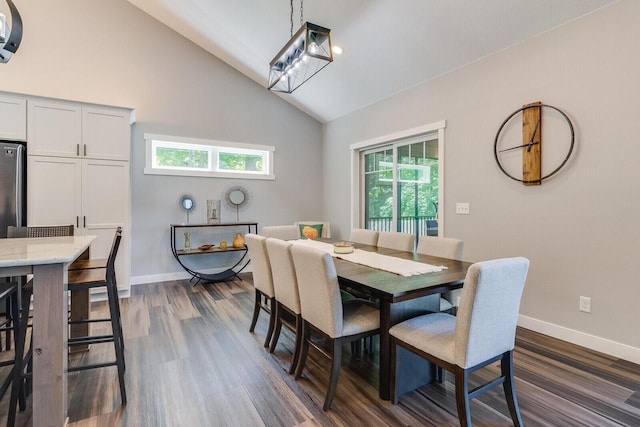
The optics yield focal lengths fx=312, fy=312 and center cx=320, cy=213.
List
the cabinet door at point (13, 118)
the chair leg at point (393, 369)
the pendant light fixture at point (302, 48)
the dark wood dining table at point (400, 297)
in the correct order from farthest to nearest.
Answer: the cabinet door at point (13, 118), the pendant light fixture at point (302, 48), the chair leg at point (393, 369), the dark wood dining table at point (400, 297)

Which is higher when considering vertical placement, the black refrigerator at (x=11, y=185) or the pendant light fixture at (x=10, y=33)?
the pendant light fixture at (x=10, y=33)

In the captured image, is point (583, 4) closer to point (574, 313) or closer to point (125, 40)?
point (574, 313)

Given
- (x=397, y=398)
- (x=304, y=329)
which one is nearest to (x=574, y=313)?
(x=397, y=398)

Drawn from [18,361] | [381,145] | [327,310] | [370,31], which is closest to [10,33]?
[18,361]

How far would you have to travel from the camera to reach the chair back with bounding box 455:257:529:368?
1423mm

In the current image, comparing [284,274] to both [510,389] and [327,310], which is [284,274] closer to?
[327,310]

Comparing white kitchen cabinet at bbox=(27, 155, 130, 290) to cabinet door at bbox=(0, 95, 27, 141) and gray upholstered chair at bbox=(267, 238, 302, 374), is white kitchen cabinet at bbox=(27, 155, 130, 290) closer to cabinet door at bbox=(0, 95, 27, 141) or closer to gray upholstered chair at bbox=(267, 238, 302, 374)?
cabinet door at bbox=(0, 95, 27, 141)

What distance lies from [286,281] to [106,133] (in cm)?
313

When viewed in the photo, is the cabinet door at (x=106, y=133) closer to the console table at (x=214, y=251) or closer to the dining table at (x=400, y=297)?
the console table at (x=214, y=251)

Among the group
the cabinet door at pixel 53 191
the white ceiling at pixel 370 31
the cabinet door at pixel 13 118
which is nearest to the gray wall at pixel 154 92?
the white ceiling at pixel 370 31

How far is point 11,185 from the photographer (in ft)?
10.4

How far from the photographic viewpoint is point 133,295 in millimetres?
3988

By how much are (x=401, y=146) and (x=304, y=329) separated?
3.11 m

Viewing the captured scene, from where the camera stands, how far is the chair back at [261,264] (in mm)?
2555
